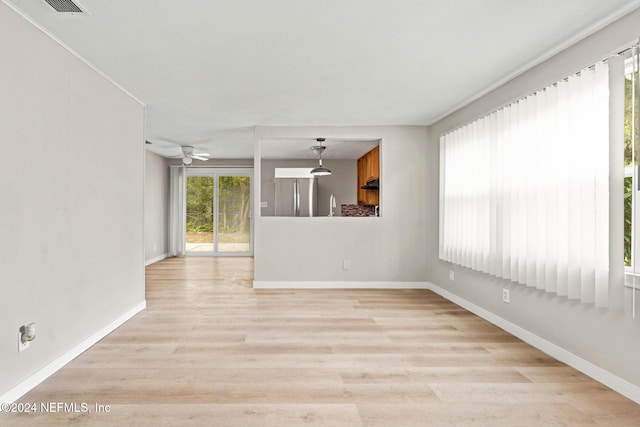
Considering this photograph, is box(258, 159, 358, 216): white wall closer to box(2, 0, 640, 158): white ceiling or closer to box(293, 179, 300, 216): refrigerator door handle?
box(293, 179, 300, 216): refrigerator door handle

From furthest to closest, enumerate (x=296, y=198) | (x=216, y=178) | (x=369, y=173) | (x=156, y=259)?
(x=216, y=178) < (x=156, y=259) < (x=296, y=198) < (x=369, y=173)

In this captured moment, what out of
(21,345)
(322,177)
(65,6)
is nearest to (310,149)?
(322,177)

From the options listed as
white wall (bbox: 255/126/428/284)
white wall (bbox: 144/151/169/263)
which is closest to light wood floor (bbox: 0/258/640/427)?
white wall (bbox: 255/126/428/284)

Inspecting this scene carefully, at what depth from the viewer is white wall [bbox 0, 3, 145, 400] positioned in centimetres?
228

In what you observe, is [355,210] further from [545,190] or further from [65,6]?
[65,6]

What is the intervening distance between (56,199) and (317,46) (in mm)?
2250

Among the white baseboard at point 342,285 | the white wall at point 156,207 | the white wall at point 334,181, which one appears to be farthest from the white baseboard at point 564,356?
the white wall at point 156,207

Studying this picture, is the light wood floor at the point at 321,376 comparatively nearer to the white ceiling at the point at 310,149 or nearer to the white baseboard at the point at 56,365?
the white baseboard at the point at 56,365

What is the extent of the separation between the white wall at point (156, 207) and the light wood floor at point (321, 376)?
425cm

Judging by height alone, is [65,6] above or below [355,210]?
above

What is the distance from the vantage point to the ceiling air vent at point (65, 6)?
2.22 meters

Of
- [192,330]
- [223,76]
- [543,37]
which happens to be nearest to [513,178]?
[543,37]

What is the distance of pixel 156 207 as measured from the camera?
8.52 meters

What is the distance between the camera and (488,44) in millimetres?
2834
